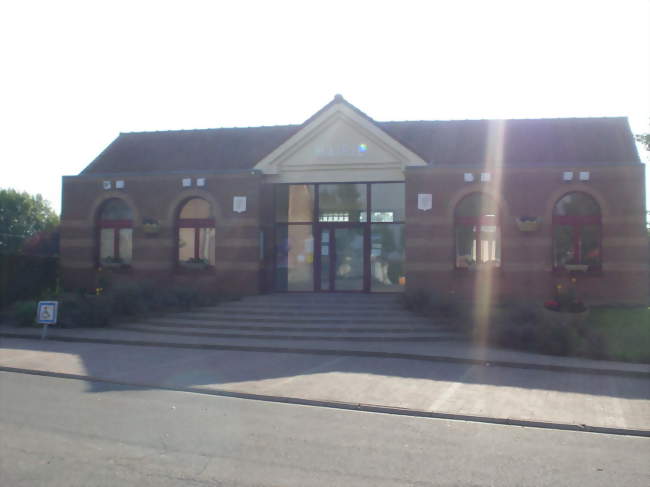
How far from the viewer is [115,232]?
20.9 metres

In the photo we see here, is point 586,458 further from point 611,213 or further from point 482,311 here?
point 611,213

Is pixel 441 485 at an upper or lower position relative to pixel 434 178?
lower

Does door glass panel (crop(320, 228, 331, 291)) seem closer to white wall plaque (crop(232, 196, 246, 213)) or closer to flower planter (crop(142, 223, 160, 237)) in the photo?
white wall plaque (crop(232, 196, 246, 213))

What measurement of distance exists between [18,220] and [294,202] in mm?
44320

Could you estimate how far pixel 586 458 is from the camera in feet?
20.9

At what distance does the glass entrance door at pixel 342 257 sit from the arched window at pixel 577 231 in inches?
224

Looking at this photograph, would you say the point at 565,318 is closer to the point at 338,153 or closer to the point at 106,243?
the point at 338,153

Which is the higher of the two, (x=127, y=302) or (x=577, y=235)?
(x=577, y=235)

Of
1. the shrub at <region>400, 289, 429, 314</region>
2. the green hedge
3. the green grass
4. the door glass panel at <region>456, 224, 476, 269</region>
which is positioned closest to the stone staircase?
the shrub at <region>400, 289, 429, 314</region>

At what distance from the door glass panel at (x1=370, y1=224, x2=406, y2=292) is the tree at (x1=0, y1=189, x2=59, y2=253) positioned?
42.6 metres

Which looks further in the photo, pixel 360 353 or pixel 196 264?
pixel 196 264

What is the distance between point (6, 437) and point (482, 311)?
11.0 metres

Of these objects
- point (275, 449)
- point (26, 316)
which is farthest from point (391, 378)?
point (26, 316)

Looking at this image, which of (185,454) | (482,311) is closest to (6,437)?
(185,454)
